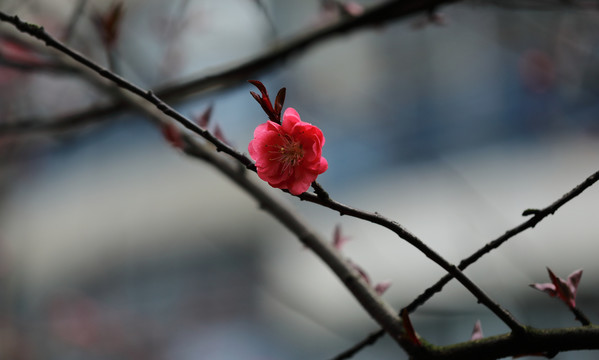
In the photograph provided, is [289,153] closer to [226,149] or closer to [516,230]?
[226,149]

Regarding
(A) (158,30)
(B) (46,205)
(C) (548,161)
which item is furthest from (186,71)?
(B) (46,205)

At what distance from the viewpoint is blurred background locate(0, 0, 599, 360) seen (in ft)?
8.33

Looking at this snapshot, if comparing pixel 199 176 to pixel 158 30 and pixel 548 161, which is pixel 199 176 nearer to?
pixel 158 30

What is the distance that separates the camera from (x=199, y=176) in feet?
13.6

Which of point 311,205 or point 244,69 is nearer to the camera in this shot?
point 244,69

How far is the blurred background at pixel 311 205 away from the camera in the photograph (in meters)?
2.54

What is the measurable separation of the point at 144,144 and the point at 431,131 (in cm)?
235

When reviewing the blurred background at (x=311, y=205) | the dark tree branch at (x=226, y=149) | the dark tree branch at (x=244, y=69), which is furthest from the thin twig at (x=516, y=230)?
the blurred background at (x=311, y=205)

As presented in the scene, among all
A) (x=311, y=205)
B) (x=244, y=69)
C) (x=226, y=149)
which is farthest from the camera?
(x=311, y=205)

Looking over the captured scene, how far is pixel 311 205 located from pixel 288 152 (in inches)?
103

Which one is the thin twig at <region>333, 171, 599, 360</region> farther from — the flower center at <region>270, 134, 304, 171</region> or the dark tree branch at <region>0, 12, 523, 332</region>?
the flower center at <region>270, 134, 304, 171</region>

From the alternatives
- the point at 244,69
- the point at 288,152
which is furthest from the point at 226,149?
the point at 244,69

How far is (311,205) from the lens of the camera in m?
3.01

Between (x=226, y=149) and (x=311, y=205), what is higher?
(x=311, y=205)
